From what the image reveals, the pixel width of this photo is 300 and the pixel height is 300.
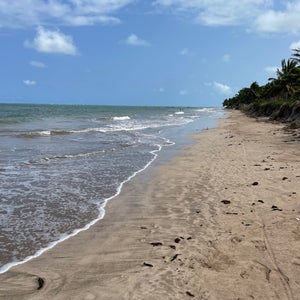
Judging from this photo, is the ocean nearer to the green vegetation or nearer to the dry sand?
the dry sand

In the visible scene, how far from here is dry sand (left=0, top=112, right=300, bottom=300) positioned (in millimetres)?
4207

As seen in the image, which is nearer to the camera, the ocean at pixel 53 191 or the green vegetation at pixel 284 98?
the ocean at pixel 53 191

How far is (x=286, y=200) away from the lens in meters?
7.80

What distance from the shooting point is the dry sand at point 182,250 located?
13.8 ft

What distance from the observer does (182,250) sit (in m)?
5.27

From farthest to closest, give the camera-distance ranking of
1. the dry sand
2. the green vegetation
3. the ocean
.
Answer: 1. the green vegetation
2. the ocean
3. the dry sand

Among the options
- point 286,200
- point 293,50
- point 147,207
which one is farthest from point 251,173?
point 293,50

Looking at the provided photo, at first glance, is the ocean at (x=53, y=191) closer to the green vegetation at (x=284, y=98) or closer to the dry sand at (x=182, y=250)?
the dry sand at (x=182, y=250)

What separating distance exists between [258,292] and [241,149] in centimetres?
1317

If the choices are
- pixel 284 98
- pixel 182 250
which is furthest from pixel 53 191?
pixel 284 98

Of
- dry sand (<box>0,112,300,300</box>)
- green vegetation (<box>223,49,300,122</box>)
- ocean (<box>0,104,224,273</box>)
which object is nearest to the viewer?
dry sand (<box>0,112,300,300</box>)

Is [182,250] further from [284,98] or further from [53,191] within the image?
[284,98]

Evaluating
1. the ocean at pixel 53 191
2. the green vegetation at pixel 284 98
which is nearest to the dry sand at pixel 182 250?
the ocean at pixel 53 191

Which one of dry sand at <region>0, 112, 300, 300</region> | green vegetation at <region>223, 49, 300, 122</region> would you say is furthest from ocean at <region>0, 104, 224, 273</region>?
green vegetation at <region>223, 49, 300, 122</region>
